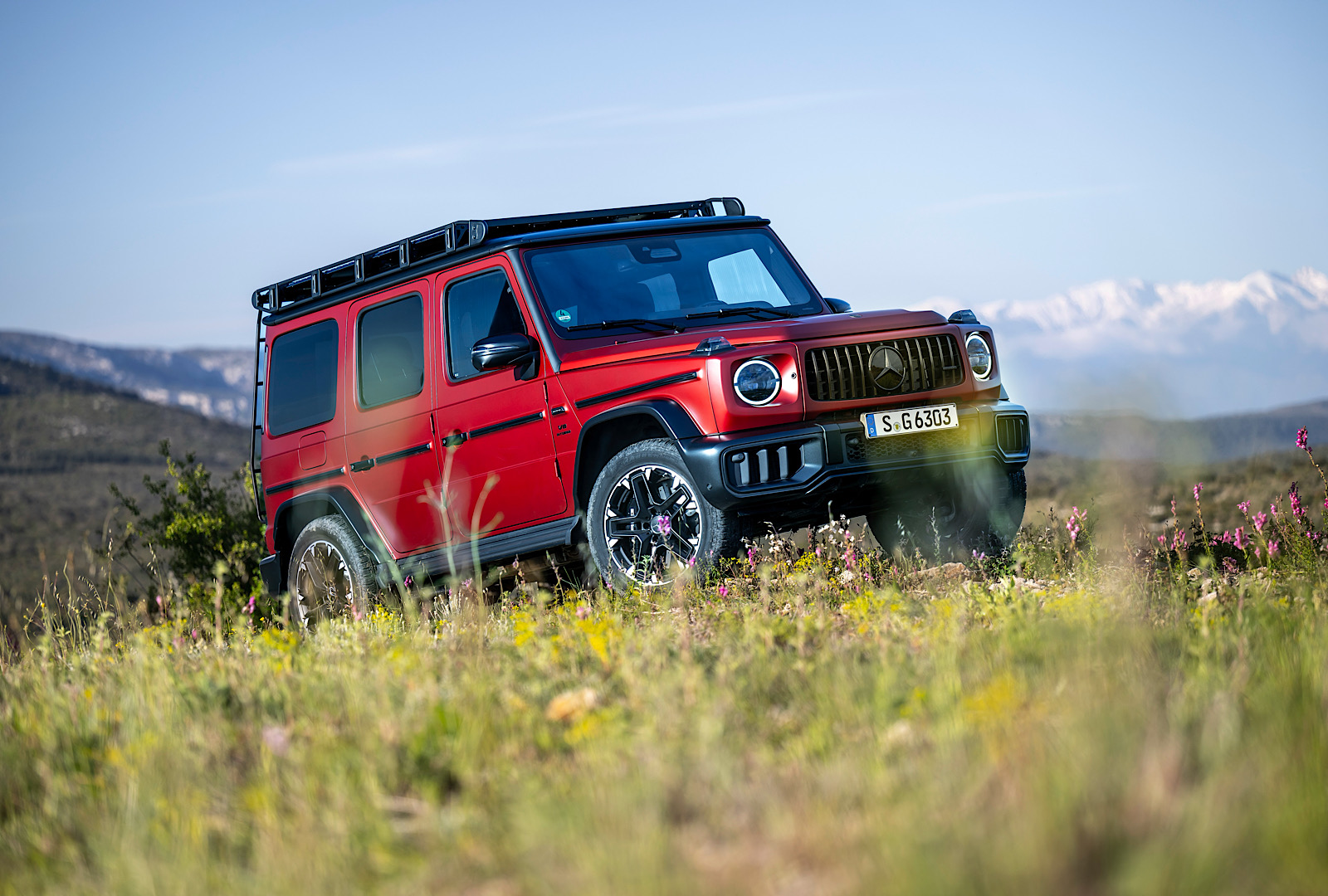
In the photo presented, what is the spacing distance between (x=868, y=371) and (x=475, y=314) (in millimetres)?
2317

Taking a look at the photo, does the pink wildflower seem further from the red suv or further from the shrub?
the shrub

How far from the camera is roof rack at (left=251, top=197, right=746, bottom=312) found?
257 inches

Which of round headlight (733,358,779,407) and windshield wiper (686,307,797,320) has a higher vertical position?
windshield wiper (686,307,797,320)

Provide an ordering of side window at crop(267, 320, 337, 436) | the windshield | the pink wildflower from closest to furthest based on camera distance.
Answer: the pink wildflower → the windshield → side window at crop(267, 320, 337, 436)

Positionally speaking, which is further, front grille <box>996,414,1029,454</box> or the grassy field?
front grille <box>996,414,1029,454</box>

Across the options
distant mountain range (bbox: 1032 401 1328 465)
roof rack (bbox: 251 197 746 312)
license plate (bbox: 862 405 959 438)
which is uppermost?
roof rack (bbox: 251 197 746 312)

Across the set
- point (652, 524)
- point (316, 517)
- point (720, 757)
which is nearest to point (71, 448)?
point (316, 517)

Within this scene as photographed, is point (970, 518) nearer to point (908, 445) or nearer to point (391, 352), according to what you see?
point (908, 445)

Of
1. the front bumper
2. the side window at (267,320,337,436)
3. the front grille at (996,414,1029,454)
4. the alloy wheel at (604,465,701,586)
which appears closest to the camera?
the front bumper

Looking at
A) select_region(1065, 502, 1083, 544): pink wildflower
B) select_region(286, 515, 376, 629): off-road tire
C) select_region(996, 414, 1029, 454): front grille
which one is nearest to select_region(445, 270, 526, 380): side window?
select_region(286, 515, 376, 629): off-road tire

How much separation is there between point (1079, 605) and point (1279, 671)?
3.21 ft

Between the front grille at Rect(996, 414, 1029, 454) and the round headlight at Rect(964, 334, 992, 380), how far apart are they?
244mm

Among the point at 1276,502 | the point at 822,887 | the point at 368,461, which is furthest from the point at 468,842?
the point at 368,461

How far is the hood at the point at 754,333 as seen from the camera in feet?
17.3
